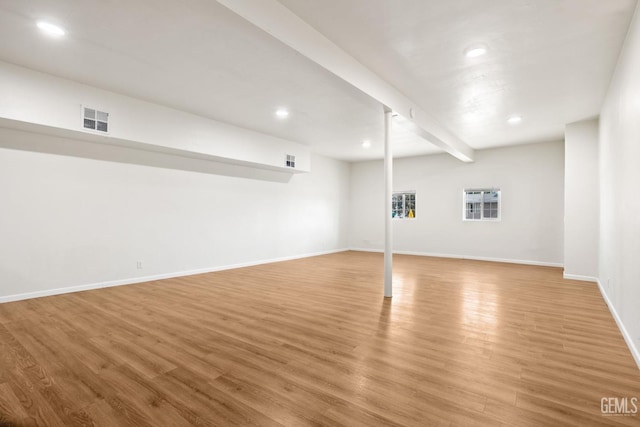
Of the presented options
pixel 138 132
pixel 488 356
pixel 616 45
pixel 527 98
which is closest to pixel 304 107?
pixel 138 132

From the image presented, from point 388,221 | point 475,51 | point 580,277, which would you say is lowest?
point 580,277

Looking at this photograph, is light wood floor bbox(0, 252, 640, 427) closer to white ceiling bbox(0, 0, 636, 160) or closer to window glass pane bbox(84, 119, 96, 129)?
window glass pane bbox(84, 119, 96, 129)

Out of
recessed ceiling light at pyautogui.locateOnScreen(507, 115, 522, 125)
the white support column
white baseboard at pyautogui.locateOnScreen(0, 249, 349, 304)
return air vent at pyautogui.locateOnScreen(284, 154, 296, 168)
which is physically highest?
recessed ceiling light at pyautogui.locateOnScreen(507, 115, 522, 125)

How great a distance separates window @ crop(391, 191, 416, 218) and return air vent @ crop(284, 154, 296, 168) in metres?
3.96

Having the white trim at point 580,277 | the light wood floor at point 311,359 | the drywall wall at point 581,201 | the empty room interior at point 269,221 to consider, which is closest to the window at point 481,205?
the empty room interior at point 269,221

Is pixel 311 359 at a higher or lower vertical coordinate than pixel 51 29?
lower

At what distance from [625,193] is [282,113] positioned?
480 centimetres

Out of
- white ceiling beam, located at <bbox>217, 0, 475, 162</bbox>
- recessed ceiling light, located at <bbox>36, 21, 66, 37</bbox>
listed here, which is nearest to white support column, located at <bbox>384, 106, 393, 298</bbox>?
white ceiling beam, located at <bbox>217, 0, 475, 162</bbox>

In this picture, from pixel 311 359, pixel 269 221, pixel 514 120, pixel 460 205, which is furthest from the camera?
pixel 460 205

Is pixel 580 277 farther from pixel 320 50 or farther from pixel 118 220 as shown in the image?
pixel 118 220

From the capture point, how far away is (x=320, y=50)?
317 cm

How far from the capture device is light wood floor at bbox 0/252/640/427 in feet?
6.10

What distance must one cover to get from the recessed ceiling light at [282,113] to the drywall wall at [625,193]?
4.40m

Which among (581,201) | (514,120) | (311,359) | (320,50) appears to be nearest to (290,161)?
(320,50)
